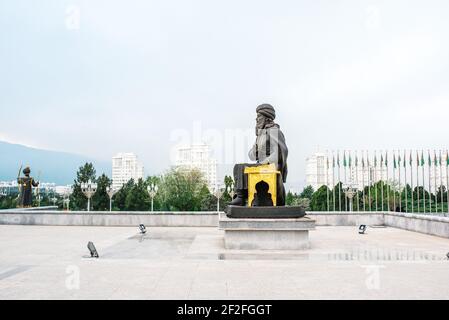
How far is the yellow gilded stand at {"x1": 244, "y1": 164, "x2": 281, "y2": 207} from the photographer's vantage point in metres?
9.47

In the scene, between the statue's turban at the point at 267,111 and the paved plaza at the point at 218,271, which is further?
the statue's turban at the point at 267,111

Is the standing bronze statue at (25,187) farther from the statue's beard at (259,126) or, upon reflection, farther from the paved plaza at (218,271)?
the statue's beard at (259,126)

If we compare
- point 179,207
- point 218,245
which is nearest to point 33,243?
point 218,245

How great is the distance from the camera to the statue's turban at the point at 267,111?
1044cm

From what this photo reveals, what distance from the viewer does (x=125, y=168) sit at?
270 ft

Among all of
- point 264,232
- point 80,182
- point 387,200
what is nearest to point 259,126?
point 264,232

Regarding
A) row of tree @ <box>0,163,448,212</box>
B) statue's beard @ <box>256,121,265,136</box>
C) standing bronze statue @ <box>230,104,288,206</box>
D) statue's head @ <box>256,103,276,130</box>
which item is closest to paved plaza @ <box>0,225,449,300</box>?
standing bronze statue @ <box>230,104,288,206</box>

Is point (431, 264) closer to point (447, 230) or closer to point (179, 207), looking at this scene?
point (447, 230)

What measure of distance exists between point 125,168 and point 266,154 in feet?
A: 248

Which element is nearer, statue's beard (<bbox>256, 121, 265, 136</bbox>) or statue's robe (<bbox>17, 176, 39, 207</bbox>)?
statue's beard (<bbox>256, 121, 265, 136</bbox>)

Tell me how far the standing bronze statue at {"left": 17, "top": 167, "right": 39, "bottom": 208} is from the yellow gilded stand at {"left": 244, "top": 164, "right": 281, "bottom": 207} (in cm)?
1329

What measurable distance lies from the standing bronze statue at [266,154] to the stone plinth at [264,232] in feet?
2.58

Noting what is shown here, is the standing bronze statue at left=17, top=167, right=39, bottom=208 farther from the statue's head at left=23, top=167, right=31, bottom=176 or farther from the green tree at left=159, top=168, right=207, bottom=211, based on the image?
the green tree at left=159, top=168, right=207, bottom=211

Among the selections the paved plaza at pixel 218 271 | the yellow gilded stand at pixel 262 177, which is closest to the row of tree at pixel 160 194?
the yellow gilded stand at pixel 262 177
